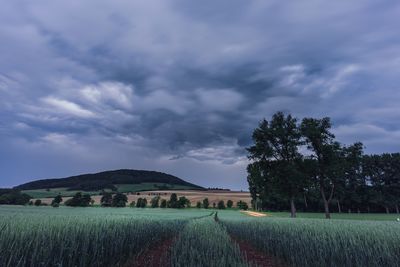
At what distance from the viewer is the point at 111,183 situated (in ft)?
369

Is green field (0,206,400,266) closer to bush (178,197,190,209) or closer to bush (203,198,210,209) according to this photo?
bush (178,197,190,209)

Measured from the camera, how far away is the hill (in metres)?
100

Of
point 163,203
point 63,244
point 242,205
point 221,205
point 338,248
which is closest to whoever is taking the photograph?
point 63,244

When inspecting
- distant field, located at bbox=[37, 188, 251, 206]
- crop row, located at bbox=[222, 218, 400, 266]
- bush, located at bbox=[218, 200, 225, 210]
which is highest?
distant field, located at bbox=[37, 188, 251, 206]

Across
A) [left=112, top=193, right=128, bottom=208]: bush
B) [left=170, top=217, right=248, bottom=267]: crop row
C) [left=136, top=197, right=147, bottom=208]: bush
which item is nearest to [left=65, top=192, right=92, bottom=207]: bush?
[left=112, top=193, right=128, bottom=208]: bush

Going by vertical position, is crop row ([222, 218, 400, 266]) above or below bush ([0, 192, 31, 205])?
below

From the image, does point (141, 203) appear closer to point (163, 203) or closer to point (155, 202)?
point (155, 202)

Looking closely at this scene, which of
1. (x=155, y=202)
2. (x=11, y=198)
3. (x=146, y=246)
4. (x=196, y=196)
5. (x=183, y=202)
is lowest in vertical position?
(x=146, y=246)

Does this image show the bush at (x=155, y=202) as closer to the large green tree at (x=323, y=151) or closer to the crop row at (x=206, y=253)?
the large green tree at (x=323, y=151)

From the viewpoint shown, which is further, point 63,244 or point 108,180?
point 108,180

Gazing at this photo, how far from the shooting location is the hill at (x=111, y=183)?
100250mm

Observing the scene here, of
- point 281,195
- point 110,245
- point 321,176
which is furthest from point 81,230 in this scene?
point 321,176

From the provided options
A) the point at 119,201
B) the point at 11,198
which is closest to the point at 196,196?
the point at 119,201

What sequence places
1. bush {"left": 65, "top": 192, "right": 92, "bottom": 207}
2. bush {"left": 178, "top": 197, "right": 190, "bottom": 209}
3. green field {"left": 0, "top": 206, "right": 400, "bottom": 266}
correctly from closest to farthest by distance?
1. green field {"left": 0, "top": 206, "right": 400, "bottom": 266}
2. bush {"left": 65, "top": 192, "right": 92, "bottom": 207}
3. bush {"left": 178, "top": 197, "right": 190, "bottom": 209}
